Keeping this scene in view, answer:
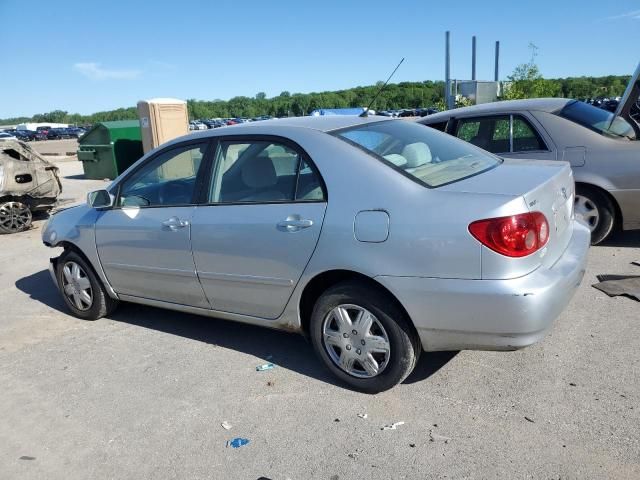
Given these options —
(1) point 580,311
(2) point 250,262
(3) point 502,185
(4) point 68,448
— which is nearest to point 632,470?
(3) point 502,185

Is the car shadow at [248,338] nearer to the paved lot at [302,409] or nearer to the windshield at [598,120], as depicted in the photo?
the paved lot at [302,409]

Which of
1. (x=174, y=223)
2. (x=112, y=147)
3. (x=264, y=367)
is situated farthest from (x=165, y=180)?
(x=112, y=147)

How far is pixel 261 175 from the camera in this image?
12.0 feet

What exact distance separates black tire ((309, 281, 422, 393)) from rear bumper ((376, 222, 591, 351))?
3.9 inches

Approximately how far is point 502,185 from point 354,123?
1152 mm

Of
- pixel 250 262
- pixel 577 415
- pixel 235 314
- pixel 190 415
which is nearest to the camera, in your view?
pixel 577 415

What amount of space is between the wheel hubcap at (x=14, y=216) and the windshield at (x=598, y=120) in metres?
8.39

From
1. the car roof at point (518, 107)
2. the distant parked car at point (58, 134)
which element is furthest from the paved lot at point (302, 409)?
the distant parked car at point (58, 134)

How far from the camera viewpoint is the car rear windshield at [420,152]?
3.21 meters

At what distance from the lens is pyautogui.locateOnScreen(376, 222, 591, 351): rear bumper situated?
2727mm

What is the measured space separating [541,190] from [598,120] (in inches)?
133

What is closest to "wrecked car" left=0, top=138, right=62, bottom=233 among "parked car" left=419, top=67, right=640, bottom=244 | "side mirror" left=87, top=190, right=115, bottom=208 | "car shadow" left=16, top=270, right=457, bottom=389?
"car shadow" left=16, top=270, right=457, bottom=389

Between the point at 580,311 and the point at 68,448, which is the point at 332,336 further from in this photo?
the point at 580,311

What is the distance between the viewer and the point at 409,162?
3305 mm
